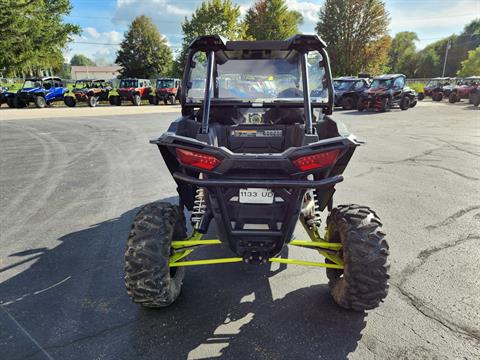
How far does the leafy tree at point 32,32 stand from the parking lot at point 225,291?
105 feet

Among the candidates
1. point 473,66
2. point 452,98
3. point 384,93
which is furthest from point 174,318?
point 473,66

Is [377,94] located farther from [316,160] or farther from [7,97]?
[7,97]

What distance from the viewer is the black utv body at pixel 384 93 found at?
19641 mm

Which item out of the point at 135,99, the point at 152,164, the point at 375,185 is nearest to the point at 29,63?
the point at 135,99

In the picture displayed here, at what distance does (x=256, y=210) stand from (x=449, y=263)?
235 cm

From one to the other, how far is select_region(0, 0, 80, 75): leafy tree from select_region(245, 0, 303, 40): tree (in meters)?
20.6

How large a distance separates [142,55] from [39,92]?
30069mm

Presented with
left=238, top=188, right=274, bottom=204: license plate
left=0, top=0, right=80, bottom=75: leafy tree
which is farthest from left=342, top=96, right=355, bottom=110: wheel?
left=0, top=0, right=80, bottom=75: leafy tree

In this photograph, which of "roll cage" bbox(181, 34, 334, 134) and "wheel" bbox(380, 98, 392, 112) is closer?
"roll cage" bbox(181, 34, 334, 134)

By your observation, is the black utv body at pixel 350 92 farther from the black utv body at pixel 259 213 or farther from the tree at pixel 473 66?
the tree at pixel 473 66

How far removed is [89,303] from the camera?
299 centimetres

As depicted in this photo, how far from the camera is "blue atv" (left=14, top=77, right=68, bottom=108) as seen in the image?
2373 cm

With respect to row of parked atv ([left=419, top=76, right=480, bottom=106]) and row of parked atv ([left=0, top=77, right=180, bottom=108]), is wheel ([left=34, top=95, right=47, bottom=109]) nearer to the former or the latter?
row of parked atv ([left=0, top=77, right=180, bottom=108])

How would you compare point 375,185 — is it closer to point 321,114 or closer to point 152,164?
point 321,114
